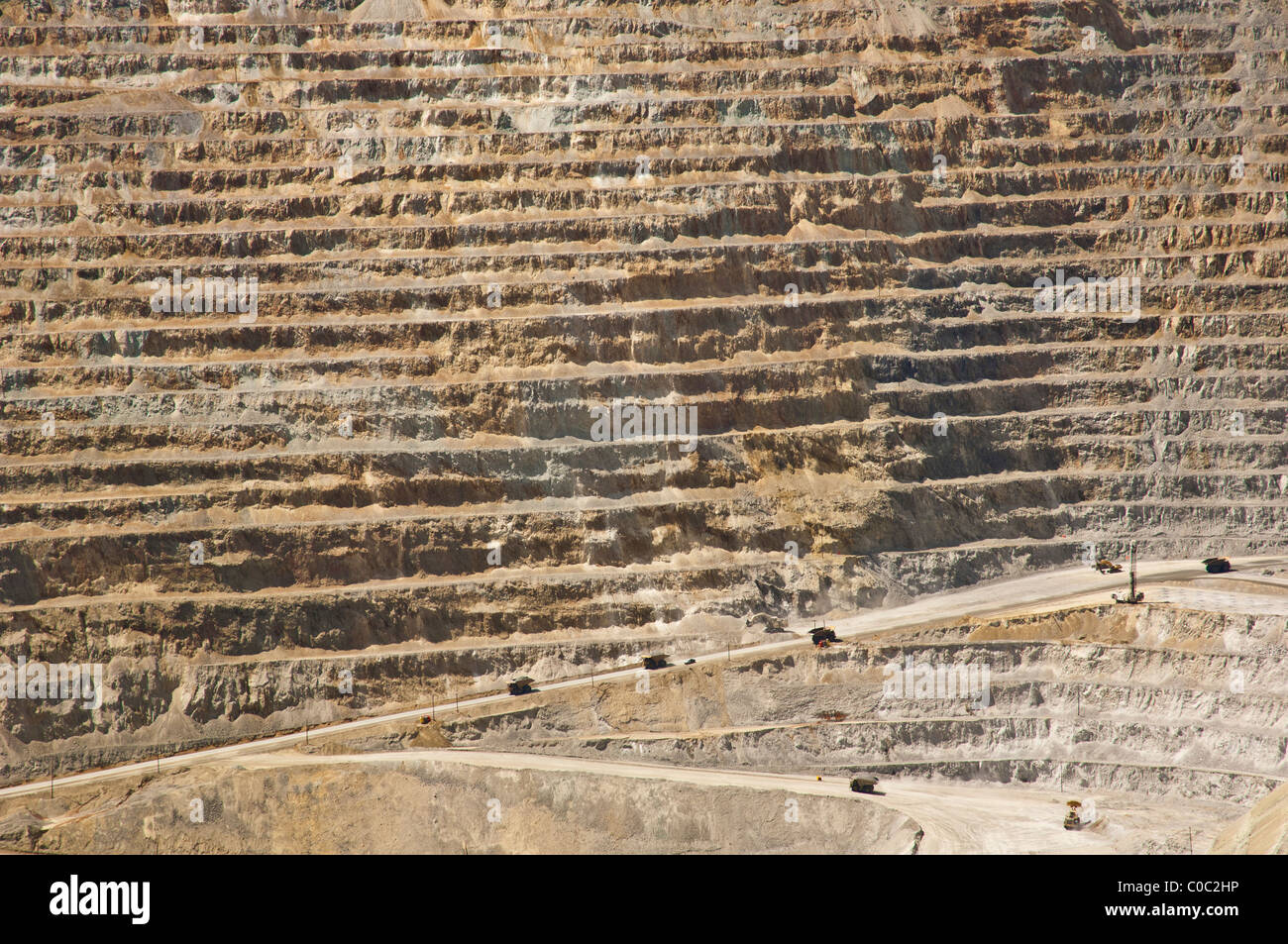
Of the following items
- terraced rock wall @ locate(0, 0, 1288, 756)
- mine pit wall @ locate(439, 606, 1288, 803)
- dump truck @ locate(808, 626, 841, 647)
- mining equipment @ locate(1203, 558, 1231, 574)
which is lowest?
mine pit wall @ locate(439, 606, 1288, 803)

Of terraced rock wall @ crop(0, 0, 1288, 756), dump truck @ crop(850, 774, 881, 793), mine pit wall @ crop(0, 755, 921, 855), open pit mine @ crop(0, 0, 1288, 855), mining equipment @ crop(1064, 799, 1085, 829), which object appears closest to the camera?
mining equipment @ crop(1064, 799, 1085, 829)

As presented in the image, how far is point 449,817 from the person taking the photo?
5400cm

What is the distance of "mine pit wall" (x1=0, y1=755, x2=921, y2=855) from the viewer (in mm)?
53000

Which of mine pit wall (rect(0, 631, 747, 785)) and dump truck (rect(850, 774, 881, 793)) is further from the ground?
mine pit wall (rect(0, 631, 747, 785))

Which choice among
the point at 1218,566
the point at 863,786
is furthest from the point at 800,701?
the point at 1218,566

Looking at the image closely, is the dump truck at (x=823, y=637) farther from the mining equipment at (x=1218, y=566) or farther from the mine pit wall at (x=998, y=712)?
the mining equipment at (x=1218, y=566)

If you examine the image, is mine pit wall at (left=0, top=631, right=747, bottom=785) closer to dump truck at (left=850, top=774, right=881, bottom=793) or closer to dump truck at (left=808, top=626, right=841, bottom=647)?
dump truck at (left=808, top=626, right=841, bottom=647)

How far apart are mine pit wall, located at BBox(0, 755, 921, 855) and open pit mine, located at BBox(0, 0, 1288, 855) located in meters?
0.14

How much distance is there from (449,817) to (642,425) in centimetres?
1943

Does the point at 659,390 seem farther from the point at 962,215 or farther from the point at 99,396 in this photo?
the point at 99,396

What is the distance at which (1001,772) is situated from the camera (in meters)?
57.2

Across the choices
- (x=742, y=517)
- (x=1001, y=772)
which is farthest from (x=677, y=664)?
(x=1001, y=772)

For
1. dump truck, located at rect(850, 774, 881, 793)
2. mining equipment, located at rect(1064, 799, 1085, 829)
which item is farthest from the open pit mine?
dump truck, located at rect(850, 774, 881, 793)

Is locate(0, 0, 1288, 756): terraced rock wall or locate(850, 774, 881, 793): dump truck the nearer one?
locate(850, 774, 881, 793): dump truck
